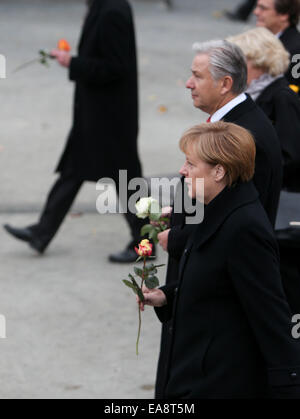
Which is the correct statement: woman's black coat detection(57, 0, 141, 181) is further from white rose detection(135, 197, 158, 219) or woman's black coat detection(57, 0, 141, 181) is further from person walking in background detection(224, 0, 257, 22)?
person walking in background detection(224, 0, 257, 22)

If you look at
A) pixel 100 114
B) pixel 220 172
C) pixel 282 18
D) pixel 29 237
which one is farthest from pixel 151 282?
pixel 29 237

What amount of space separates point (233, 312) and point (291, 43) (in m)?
2.78

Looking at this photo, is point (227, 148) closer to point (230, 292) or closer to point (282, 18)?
point (230, 292)

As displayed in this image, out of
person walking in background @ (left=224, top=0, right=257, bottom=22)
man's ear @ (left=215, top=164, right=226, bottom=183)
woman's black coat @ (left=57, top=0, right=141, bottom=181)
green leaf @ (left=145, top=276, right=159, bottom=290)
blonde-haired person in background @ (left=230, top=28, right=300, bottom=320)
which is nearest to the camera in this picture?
man's ear @ (left=215, top=164, right=226, bottom=183)

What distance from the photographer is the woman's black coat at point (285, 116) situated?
4516 millimetres

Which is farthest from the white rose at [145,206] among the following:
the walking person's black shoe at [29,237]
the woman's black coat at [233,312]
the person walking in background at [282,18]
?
the walking person's black shoe at [29,237]

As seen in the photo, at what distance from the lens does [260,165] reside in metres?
3.70

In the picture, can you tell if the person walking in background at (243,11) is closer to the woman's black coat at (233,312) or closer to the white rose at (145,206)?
the white rose at (145,206)

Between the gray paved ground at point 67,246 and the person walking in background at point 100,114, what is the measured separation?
1.07ft

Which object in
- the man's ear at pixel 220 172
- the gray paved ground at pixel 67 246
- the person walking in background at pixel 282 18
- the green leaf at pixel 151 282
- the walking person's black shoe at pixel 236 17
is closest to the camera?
the man's ear at pixel 220 172

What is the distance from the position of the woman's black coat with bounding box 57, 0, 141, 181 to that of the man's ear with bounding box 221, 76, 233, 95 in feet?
8.13

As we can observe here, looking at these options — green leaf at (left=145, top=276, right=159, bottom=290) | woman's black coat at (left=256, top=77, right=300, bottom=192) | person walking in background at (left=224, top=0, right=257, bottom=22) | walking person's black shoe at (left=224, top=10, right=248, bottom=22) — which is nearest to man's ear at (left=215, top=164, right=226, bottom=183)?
green leaf at (left=145, top=276, right=159, bottom=290)

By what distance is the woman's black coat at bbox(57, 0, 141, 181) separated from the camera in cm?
621
